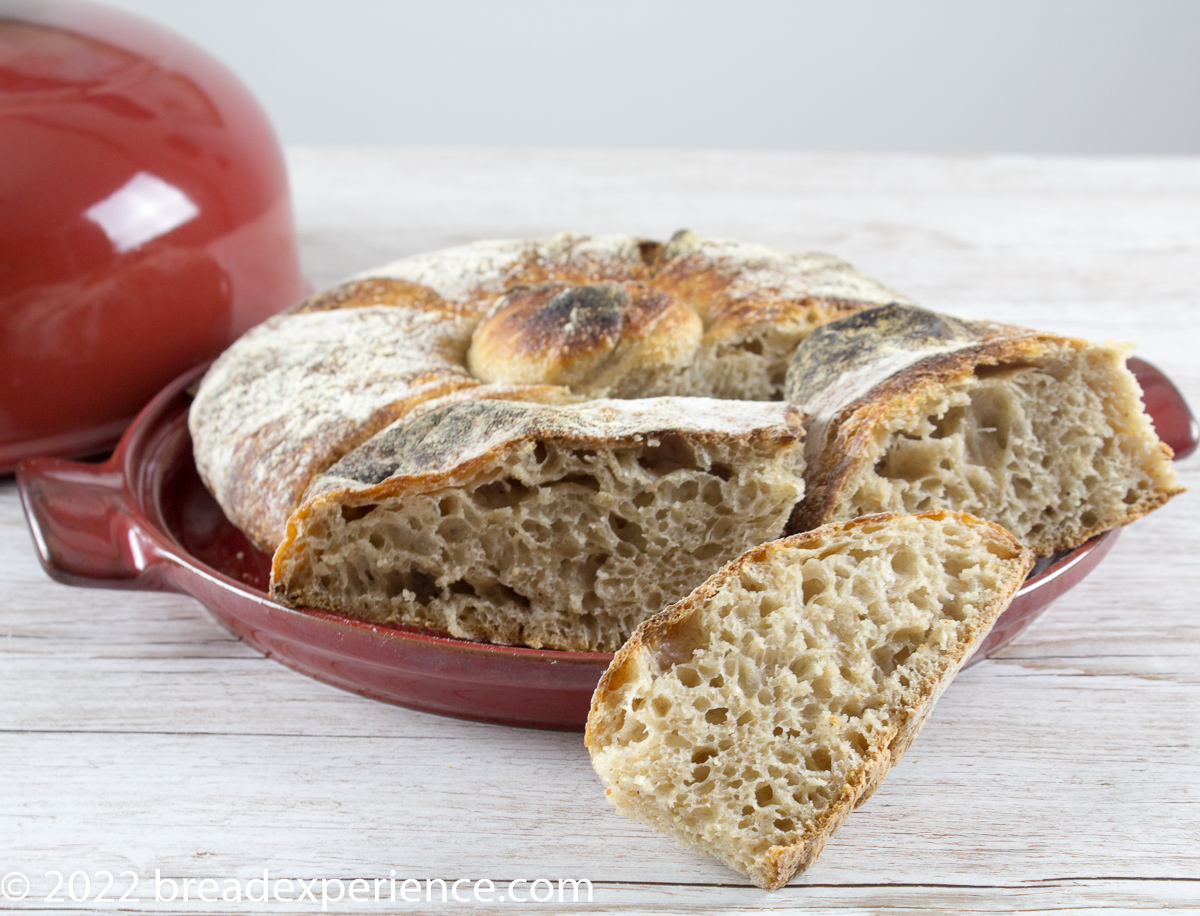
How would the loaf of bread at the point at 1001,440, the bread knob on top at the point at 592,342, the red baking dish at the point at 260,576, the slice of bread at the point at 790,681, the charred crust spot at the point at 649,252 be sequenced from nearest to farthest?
the slice of bread at the point at 790,681, the red baking dish at the point at 260,576, the loaf of bread at the point at 1001,440, the bread knob on top at the point at 592,342, the charred crust spot at the point at 649,252

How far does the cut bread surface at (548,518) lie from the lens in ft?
3.81

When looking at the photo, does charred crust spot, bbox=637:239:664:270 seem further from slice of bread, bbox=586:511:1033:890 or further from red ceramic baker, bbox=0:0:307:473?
slice of bread, bbox=586:511:1033:890

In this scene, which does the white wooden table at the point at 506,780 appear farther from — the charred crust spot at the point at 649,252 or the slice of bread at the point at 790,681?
the charred crust spot at the point at 649,252

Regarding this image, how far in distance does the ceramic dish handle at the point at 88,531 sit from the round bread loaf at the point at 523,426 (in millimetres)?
127

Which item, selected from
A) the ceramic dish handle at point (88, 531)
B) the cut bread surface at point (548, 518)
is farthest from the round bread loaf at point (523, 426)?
the ceramic dish handle at point (88, 531)

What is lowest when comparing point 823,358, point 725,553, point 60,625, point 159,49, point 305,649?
point 60,625

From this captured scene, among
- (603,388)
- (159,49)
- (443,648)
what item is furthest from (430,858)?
(159,49)

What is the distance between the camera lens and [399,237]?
283cm

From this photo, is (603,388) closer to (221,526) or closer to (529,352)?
(529,352)

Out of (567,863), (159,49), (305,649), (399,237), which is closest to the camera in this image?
(567,863)

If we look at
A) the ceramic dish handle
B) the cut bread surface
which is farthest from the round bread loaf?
the ceramic dish handle

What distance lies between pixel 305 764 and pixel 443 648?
0.26m

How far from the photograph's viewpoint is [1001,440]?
4.28 ft

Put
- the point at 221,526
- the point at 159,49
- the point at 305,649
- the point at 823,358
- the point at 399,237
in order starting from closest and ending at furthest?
the point at 305,649, the point at 823,358, the point at 221,526, the point at 159,49, the point at 399,237
